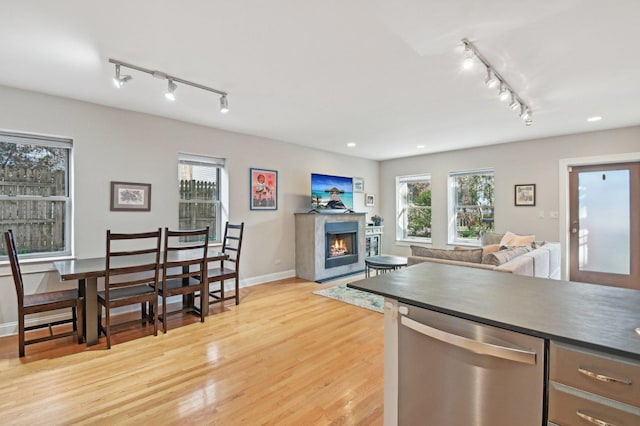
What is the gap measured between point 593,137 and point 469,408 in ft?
18.1

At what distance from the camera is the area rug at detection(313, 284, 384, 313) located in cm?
394

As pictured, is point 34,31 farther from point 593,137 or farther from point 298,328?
point 593,137

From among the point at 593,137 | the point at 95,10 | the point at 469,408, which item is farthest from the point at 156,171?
the point at 593,137

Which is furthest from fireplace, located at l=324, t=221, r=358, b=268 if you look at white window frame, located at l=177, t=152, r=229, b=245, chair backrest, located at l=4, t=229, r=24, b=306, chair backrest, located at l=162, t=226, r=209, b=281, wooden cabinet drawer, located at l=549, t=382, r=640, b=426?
wooden cabinet drawer, located at l=549, t=382, r=640, b=426

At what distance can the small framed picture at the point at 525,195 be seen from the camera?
17.4 ft

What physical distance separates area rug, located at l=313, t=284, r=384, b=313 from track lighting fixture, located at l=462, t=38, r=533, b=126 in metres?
2.60

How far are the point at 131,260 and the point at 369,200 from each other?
5229 millimetres

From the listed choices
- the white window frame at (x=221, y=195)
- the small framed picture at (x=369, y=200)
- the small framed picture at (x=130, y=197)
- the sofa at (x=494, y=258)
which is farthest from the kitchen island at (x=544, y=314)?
the small framed picture at (x=369, y=200)

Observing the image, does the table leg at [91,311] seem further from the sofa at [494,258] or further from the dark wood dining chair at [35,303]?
the sofa at [494,258]

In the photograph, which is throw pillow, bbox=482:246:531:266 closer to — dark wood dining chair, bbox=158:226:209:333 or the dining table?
dark wood dining chair, bbox=158:226:209:333

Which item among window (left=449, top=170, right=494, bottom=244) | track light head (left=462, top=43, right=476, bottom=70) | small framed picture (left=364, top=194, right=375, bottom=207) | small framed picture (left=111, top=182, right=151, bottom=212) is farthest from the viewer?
small framed picture (left=364, top=194, right=375, bottom=207)

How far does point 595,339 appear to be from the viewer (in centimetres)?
94

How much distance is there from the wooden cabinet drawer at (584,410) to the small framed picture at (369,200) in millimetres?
6334

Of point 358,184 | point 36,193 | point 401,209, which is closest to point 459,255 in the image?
point 358,184
